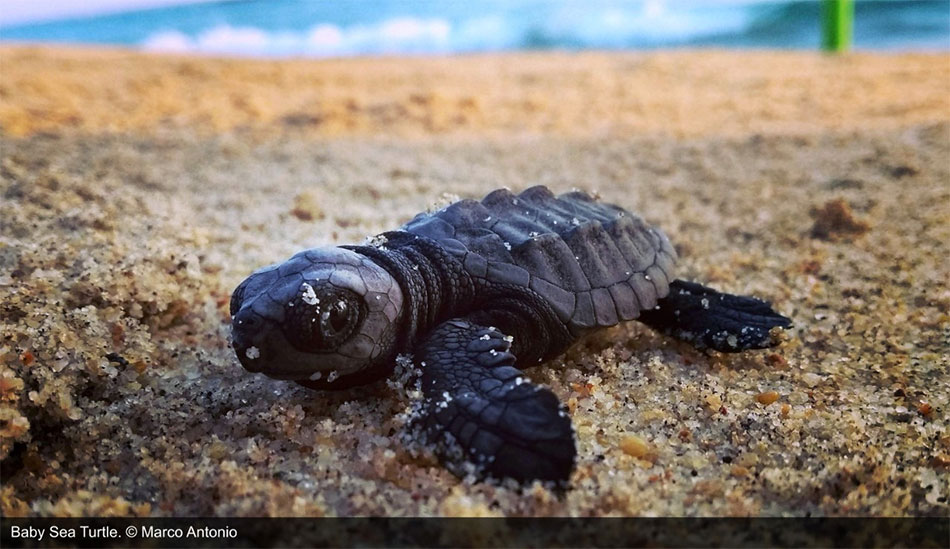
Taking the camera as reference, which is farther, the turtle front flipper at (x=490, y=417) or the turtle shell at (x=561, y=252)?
the turtle shell at (x=561, y=252)

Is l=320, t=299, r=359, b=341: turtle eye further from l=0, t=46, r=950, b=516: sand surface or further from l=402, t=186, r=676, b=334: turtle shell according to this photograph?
l=402, t=186, r=676, b=334: turtle shell

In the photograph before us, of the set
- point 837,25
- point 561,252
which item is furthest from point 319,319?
point 837,25

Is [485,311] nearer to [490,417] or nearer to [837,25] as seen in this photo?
[490,417]

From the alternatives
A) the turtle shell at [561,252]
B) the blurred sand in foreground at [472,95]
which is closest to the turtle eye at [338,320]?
the turtle shell at [561,252]

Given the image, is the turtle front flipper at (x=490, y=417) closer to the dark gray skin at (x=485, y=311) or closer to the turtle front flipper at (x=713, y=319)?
the dark gray skin at (x=485, y=311)

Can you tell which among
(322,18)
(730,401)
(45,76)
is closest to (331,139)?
(45,76)

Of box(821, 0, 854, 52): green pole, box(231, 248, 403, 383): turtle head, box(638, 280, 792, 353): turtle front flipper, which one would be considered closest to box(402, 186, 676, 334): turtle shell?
box(638, 280, 792, 353): turtle front flipper

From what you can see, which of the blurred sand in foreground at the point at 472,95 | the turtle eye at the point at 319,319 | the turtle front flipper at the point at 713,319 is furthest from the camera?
the blurred sand in foreground at the point at 472,95
